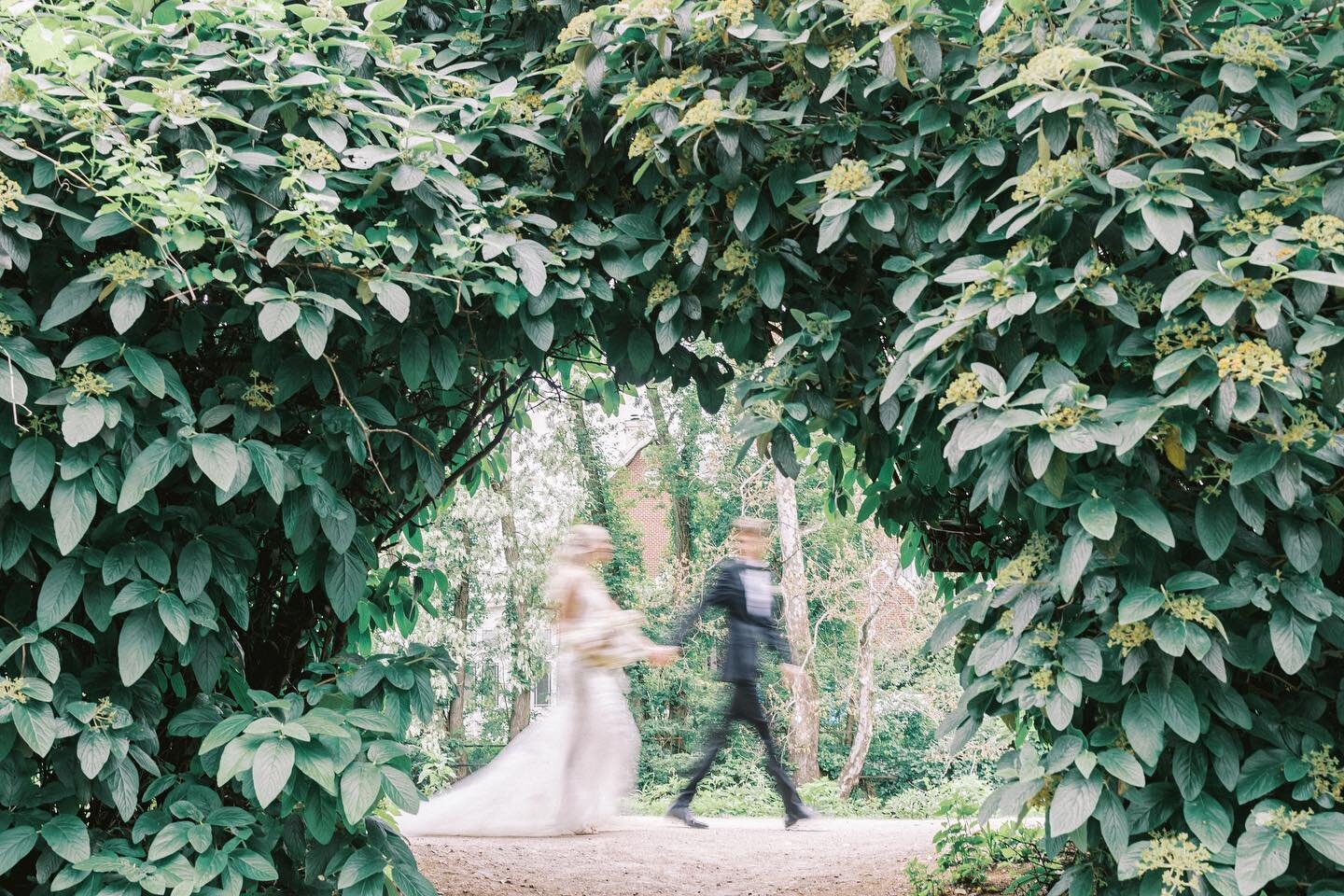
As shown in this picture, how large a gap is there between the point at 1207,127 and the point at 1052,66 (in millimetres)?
363

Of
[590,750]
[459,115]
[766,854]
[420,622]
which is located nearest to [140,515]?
[459,115]

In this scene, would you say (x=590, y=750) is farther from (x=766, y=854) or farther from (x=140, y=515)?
(x=140, y=515)

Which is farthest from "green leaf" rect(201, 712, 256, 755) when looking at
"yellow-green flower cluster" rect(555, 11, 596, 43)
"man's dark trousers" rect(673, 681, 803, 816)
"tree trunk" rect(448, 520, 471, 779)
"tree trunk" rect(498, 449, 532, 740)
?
"tree trunk" rect(448, 520, 471, 779)

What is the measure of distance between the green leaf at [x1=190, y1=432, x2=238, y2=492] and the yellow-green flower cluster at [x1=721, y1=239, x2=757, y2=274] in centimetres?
129

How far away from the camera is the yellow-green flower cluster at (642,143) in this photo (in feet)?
8.09

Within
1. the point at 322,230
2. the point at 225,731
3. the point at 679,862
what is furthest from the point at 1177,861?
the point at 679,862

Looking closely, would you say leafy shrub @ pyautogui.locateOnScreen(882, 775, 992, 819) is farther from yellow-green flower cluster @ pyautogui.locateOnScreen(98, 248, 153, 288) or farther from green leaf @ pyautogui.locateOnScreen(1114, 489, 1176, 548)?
yellow-green flower cluster @ pyautogui.locateOnScreen(98, 248, 153, 288)

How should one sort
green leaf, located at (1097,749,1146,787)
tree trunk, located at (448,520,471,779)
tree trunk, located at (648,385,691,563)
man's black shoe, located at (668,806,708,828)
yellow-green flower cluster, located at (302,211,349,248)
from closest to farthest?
green leaf, located at (1097,749,1146,787), yellow-green flower cluster, located at (302,211,349,248), man's black shoe, located at (668,806,708,828), tree trunk, located at (448,520,471,779), tree trunk, located at (648,385,691,563)

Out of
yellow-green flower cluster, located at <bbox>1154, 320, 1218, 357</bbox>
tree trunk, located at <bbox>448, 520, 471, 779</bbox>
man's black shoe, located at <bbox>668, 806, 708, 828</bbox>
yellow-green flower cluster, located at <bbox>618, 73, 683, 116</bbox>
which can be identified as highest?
yellow-green flower cluster, located at <bbox>618, 73, 683, 116</bbox>

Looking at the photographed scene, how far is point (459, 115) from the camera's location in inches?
106

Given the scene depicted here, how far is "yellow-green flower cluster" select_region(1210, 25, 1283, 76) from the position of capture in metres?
1.98

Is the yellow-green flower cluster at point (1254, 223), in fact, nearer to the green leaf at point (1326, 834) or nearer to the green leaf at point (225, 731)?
the green leaf at point (1326, 834)

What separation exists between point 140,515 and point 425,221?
1.00 meters

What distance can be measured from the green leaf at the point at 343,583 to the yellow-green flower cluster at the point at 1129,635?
6.01 feet
